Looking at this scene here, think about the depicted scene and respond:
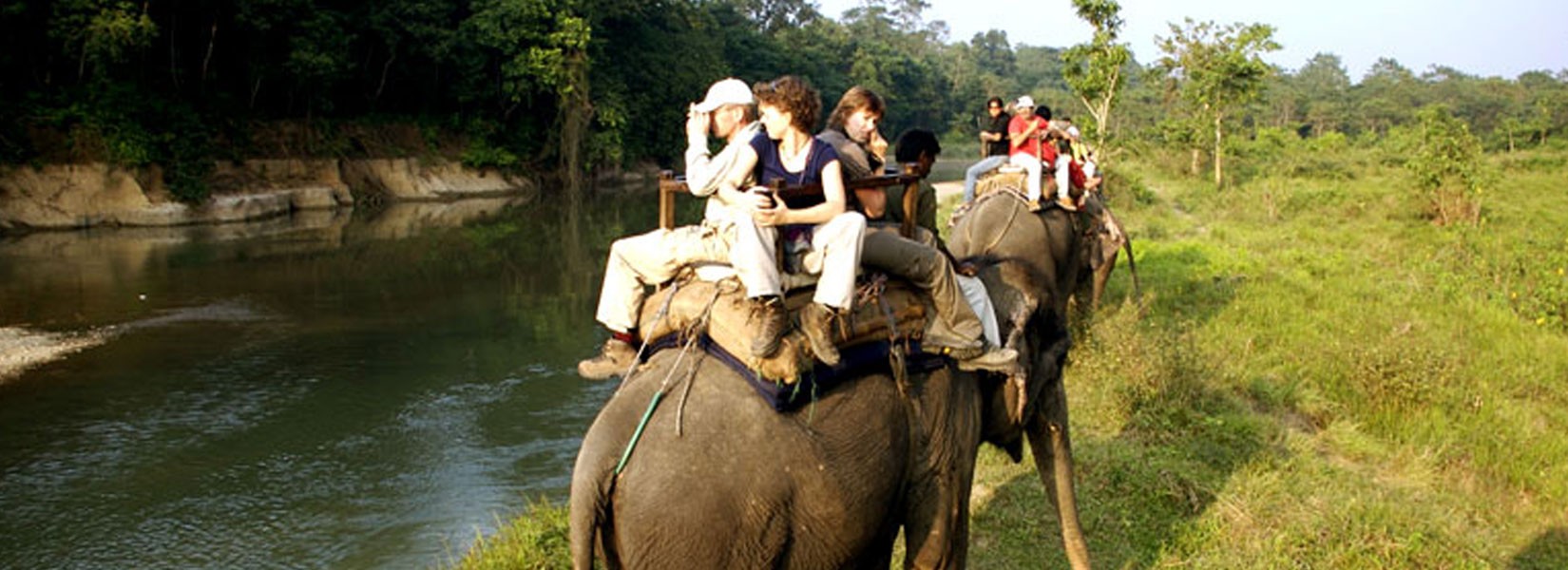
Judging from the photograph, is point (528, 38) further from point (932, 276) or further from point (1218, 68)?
point (932, 276)

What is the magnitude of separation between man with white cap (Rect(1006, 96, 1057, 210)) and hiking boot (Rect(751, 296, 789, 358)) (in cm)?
449

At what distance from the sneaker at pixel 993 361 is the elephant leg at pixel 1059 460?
3.51 feet

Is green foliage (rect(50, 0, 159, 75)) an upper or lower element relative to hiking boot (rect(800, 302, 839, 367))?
upper

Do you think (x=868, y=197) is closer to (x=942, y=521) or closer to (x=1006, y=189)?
(x=942, y=521)

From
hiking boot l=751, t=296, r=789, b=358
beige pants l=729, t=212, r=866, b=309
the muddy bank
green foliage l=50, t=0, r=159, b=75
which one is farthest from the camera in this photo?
green foliage l=50, t=0, r=159, b=75

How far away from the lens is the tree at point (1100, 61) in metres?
19.4

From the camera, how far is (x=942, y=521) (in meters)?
3.60

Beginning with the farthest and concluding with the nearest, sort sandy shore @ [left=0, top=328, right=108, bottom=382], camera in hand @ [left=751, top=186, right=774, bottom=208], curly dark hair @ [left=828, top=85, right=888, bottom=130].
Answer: sandy shore @ [left=0, top=328, right=108, bottom=382]
curly dark hair @ [left=828, top=85, right=888, bottom=130]
camera in hand @ [left=751, top=186, right=774, bottom=208]

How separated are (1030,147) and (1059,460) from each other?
3.52 m

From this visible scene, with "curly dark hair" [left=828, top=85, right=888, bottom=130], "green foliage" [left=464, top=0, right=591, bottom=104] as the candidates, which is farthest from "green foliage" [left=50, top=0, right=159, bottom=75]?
"curly dark hair" [left=828, top=85, right=888, bottom=130]

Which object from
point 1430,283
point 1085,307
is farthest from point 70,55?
point 1430,283

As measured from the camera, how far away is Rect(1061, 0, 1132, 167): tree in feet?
63.6

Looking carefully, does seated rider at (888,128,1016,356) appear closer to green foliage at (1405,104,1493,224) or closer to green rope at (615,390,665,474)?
green rope at (615,390,665,474)

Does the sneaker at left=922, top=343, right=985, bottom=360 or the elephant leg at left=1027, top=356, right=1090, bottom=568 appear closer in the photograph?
the sneaker at left=922, top=343, right=985, bottom=360
